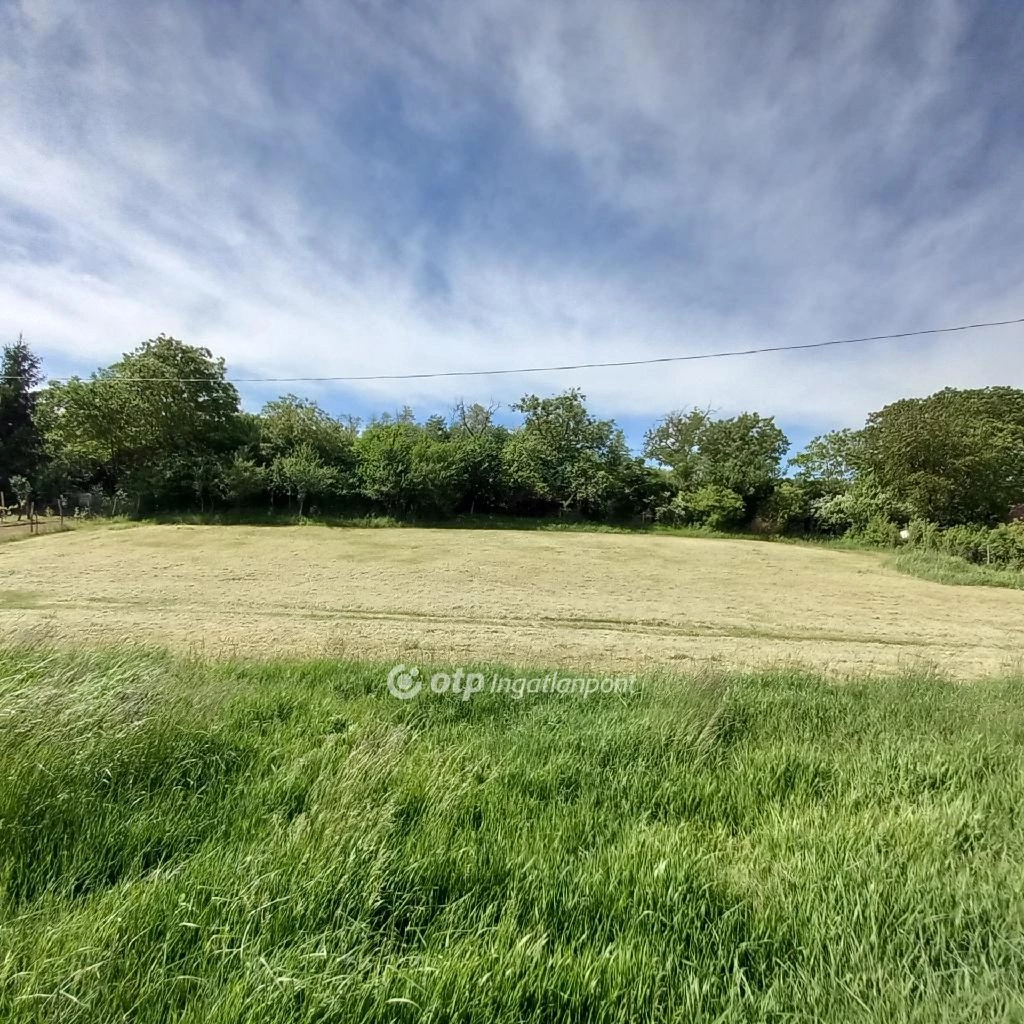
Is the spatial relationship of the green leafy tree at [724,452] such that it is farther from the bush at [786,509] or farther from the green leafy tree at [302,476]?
the green leafy tree at [302,476]

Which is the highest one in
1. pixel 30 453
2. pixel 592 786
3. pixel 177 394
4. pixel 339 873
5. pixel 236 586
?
pixel 177 394

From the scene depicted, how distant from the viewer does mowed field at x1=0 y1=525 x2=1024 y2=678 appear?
231 inches

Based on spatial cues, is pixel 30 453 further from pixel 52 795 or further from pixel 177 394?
pixel 52 795

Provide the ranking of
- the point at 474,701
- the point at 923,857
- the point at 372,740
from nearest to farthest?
1. the point at 923,857
2. the point at 372,740
3. the point at 474,701

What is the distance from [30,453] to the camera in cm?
2592

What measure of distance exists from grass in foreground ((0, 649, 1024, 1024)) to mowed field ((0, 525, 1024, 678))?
2661 millimetres

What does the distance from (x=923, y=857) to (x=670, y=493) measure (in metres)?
27.4

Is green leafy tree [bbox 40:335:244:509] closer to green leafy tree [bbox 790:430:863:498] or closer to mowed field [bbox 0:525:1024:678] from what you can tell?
mowed field [bbox 0:525:1024:678]

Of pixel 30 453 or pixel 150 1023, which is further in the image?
pixel 30 453

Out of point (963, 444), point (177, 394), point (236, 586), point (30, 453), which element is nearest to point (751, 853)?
point (236, 586)

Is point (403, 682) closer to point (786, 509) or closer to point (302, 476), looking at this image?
point (302, 476)

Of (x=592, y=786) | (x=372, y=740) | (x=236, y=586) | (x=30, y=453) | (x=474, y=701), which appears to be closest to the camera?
(x=592, y=786)

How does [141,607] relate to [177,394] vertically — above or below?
below

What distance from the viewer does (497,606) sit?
859 cm
